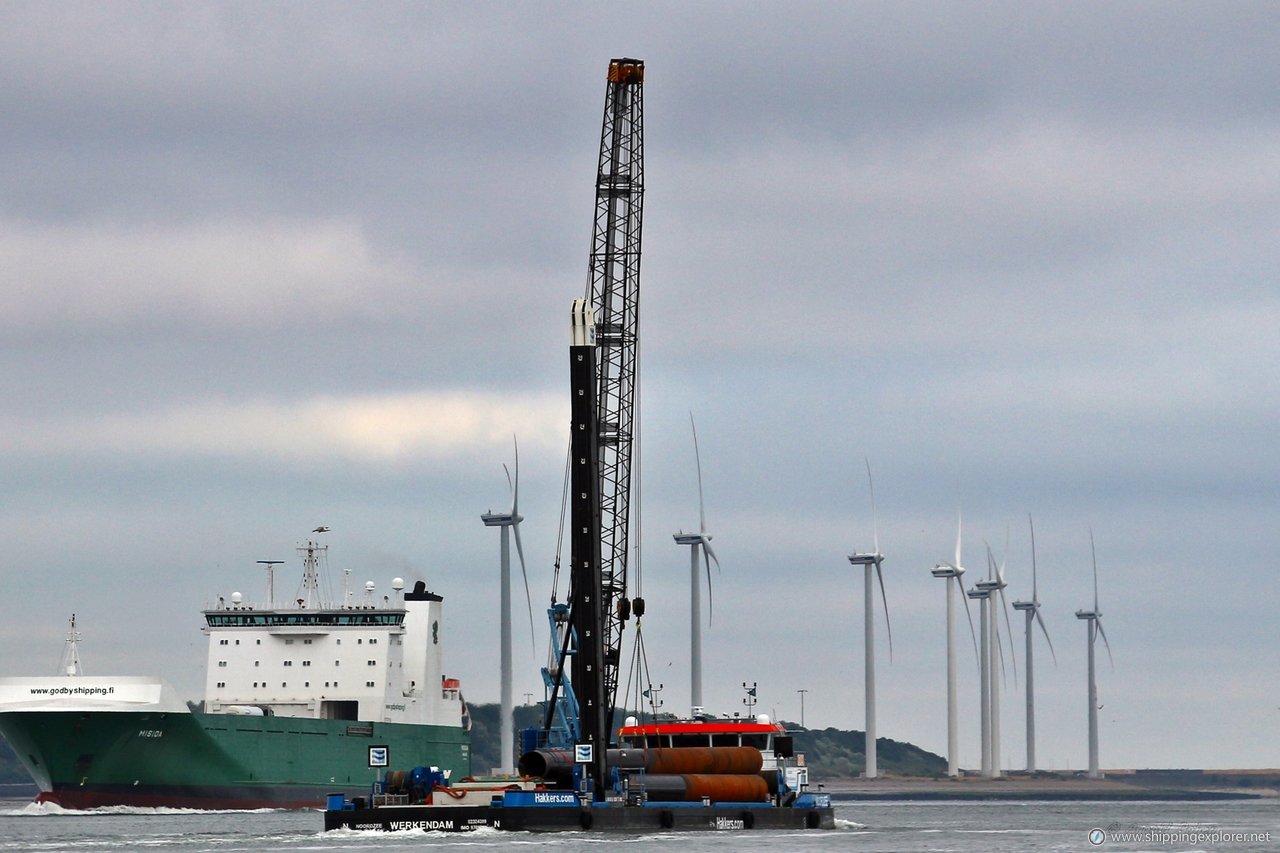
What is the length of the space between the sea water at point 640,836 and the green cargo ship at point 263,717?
2.10 meters

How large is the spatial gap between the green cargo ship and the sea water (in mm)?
2102

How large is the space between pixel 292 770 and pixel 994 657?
98.3 m

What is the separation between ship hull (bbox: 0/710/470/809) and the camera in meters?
104

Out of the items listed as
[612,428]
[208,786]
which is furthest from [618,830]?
[208,786]

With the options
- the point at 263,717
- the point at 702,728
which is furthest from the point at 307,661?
the point at 702,728

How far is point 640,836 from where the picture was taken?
73.0 meters

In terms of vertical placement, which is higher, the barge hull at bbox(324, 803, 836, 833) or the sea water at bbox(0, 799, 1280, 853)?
the barge hull at bbox(324, 803, 836, 833)

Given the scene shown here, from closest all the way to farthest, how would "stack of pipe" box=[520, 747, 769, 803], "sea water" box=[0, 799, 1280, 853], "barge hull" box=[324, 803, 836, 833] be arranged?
"sea water" box=[0, 799, 1280, 853] < "barge hull" box=[324, 803, 836, 833] < "stack of pipe" box=[520, 747, 769, 803]

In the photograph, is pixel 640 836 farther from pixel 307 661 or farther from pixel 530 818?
pixel 307 661

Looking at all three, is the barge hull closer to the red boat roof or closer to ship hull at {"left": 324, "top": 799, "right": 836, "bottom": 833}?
ship hull at {"left": 324, "top": 799, "right": 836, "bottom": 833}

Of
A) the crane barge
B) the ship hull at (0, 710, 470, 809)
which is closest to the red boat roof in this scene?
the crane barge

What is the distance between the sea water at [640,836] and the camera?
68000 millimetres

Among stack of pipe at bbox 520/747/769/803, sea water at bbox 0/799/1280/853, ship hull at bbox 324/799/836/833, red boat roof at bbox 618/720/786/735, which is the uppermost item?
red boat roof at bbox 618/720/786/735

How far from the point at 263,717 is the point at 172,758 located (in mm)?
6160
